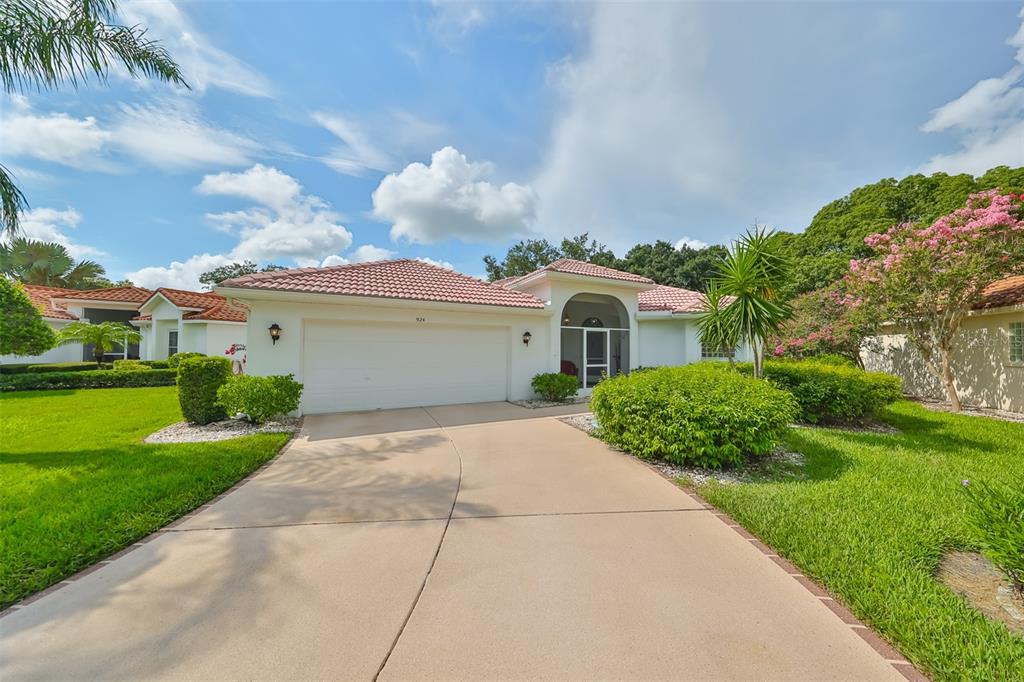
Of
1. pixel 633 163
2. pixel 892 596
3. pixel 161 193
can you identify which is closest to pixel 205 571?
pixel 892 596

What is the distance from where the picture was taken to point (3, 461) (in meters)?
5.87

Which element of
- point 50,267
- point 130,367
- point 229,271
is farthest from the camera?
point 229,271

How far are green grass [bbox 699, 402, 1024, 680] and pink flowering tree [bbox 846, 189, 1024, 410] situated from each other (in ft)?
15.1

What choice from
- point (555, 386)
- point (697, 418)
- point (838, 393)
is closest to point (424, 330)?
point (555, 386)

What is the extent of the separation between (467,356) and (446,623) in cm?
919

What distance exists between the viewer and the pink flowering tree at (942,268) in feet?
31.3

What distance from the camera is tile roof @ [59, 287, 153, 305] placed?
2150cm

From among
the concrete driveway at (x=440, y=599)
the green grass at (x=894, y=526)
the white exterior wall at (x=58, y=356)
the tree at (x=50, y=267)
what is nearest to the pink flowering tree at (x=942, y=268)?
the green grass at (x=894, y=526)

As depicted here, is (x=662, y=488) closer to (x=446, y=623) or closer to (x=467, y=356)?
(x=446, y=623)

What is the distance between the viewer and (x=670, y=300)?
1594 cm

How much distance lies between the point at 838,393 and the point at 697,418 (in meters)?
5.17

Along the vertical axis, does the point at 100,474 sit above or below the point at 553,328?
below

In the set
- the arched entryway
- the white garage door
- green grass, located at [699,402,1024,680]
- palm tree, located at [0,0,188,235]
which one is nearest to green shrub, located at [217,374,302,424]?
the white garage door

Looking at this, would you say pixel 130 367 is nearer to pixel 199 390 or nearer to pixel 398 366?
pixel 199 390
